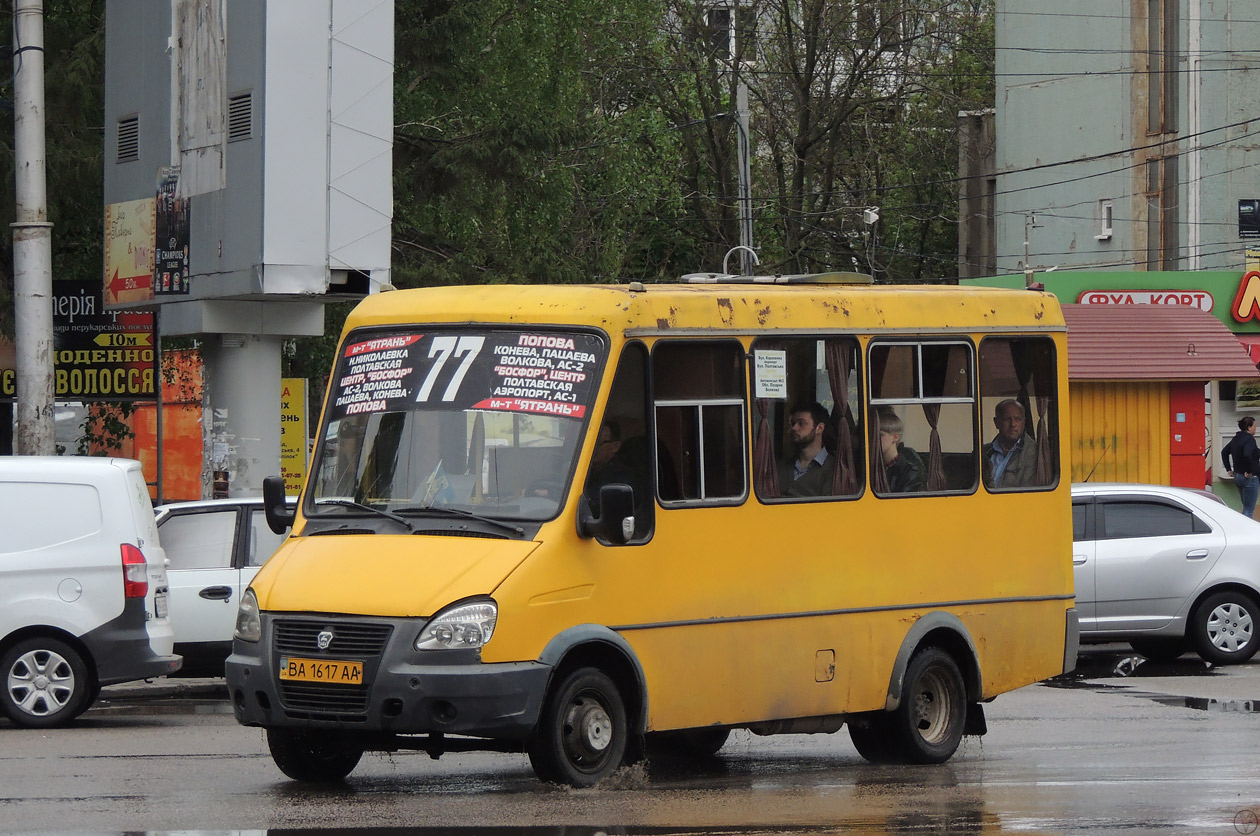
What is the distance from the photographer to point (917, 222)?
47344 millimetres

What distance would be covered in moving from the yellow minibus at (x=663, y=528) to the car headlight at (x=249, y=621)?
20 mm

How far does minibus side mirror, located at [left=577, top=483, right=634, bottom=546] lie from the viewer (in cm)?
880

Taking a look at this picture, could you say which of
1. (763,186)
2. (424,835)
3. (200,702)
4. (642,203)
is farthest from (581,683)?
(763,186)

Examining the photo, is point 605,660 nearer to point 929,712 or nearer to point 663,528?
point 663,528

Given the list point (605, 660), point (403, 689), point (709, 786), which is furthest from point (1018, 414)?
point (403, 689)

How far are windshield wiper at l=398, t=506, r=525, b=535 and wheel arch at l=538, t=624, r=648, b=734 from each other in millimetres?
528

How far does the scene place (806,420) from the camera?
1005cm

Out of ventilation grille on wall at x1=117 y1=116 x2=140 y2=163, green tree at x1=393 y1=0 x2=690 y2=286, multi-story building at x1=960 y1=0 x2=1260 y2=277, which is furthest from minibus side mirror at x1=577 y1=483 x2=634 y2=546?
multi-story building at x1=960 y1=0 x2=1260 y2=277

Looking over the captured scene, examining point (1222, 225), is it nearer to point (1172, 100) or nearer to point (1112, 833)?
point (1172, 100)

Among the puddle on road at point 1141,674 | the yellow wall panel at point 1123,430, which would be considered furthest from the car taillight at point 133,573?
the yellow wall panel at point 1123,430

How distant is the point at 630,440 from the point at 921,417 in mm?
2051

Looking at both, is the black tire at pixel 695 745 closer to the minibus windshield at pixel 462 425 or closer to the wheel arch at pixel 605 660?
the wheel arch at pixel 605 660

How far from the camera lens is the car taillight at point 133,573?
12445 millimetres

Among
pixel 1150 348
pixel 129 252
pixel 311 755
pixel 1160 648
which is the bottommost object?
pixel 1160 648
